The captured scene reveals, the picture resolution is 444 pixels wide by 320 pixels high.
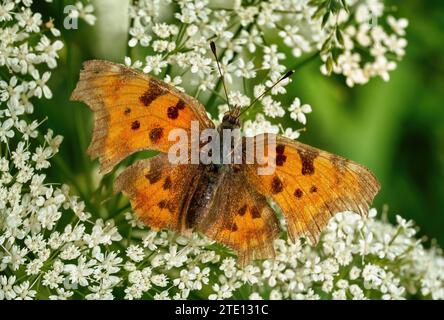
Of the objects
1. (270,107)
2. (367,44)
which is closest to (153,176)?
(270,107)

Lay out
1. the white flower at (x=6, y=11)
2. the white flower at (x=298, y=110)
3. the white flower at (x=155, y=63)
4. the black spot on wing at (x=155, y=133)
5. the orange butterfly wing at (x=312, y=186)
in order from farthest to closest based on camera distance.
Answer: the white flower at (x=298, y=110)
the white flower at (x=155, y=63)
the white flower at (x=6, y=11)
the black spot on wing at (x=155, y=133)
the orange butterfly wing at (x=312, y=186)

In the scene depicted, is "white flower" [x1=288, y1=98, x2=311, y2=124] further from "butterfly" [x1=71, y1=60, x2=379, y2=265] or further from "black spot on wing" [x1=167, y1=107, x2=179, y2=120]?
"black spot on wing" [x1=167, y1=107, x2=179, y2=120]

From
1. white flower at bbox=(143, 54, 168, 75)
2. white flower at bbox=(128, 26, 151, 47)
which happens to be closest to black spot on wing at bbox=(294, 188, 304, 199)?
white flower at bbox=(143, 54, 168, 75)

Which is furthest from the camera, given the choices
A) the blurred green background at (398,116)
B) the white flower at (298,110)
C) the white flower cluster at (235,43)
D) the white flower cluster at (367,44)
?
the blurred green background at (398,116)

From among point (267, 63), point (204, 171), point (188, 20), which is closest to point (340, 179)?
point (204, 171)

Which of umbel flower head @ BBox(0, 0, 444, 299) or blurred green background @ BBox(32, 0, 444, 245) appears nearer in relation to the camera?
umbel flower head @ BBox(0, 0, 444, 299)

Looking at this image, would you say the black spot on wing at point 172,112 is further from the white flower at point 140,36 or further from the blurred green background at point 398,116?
the blurred green background at point 398,116

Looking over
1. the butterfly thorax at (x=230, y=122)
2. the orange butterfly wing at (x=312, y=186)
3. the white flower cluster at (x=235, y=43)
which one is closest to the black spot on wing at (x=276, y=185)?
the orange butterfly wing at (x=312, y=186)
